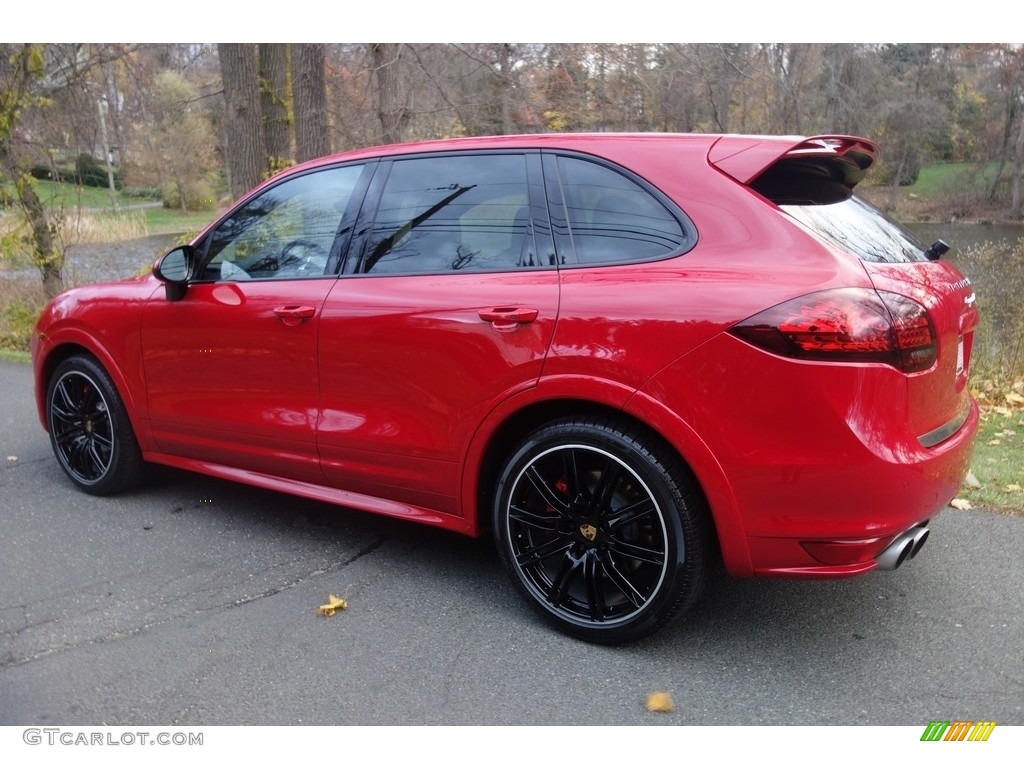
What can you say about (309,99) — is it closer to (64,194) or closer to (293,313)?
(64,194)

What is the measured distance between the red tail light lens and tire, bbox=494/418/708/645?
1.77 ft

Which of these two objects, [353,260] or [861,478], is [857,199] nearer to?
[861,478]

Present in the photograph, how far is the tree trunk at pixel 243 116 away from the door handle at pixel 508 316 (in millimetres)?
7731

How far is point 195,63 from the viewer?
13102 millimetres

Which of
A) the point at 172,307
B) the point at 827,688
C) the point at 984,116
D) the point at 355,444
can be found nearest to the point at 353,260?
the point at 355,444

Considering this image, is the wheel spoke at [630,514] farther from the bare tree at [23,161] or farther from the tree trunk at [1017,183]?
the tree trunk at [1017,183]

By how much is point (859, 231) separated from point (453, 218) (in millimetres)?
1525

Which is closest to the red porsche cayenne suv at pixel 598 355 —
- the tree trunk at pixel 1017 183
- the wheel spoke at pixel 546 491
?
the wheel spoke at pixel 546 491

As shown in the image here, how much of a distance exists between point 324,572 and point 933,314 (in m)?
2.60

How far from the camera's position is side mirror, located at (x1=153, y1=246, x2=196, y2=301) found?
4098 millimetres

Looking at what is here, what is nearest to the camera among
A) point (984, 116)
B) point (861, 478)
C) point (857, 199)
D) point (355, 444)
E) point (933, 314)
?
point (861, 478)

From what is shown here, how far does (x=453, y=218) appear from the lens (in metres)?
3.42

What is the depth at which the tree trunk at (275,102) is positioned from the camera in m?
9.93
